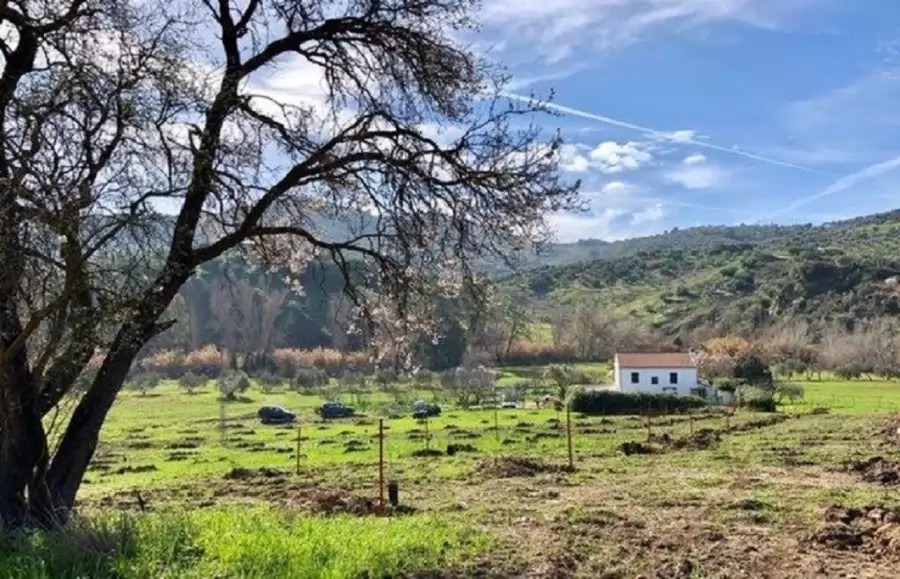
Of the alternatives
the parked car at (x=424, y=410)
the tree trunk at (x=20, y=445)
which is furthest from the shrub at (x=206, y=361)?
the tree trunk at (x=20, y=445)

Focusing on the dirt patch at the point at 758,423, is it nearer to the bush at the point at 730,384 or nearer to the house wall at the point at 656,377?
the bush at the point at 730,384

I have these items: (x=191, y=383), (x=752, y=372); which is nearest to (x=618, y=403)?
(x=752, y=372)

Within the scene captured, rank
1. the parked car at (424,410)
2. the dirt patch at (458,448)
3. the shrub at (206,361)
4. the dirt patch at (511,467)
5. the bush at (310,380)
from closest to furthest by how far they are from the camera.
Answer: the dirt patch at (511,467) < the dirt patch at (458,448) < the parked car at (424,410) < the bush at (310,380) < the shrub at (206,361)

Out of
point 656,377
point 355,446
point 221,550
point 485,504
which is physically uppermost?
point 221,550

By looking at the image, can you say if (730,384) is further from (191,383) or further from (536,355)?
(191,383)

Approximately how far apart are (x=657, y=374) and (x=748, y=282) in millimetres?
83650

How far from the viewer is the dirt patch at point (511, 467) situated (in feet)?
67.5

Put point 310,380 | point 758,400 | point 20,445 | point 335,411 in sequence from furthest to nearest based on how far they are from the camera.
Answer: point 310,380 < point 335,411 < point 758,400 < point 20,445

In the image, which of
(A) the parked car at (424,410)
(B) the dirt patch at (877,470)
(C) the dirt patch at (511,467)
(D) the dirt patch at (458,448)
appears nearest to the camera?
(B) the dirt patch at (877,470)

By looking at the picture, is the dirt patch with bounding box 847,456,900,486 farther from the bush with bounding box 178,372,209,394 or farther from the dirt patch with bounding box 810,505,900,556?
the bush with bounding box 178,372,209,394

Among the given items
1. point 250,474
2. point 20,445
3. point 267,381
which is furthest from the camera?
point 267,381

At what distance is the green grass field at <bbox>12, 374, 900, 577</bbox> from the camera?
7.95 m

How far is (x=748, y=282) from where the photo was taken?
144500 millimetres

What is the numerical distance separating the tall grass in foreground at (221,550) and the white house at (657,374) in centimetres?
5998
